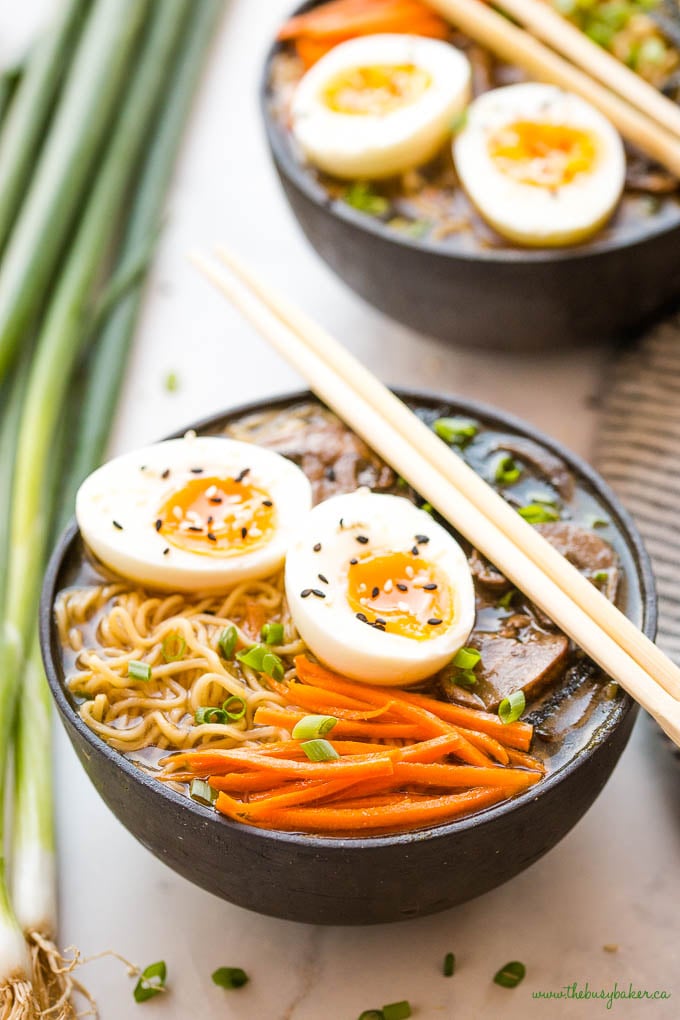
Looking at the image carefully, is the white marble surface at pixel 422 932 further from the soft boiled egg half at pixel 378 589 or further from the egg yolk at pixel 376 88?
the egg yolk at pixel 376 88

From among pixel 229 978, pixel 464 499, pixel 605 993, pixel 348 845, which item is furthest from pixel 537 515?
pixel 229 978

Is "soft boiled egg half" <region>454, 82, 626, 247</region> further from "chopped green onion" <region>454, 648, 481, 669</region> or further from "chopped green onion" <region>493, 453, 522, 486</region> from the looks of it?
"chopped green onion" <region>454, 648, 481, 669</region>

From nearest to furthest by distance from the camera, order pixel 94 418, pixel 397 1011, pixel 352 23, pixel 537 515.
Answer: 1. pixel 397 1011
2. pixel 537 515
3. pixel 94 418
4. pixel 352 23

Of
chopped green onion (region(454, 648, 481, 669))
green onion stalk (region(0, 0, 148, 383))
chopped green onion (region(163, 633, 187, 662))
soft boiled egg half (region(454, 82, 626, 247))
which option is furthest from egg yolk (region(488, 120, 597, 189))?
chopped green onion (region(163, 633, 187, 662))

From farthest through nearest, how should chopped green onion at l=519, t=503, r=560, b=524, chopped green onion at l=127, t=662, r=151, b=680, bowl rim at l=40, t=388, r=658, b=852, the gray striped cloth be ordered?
the gray striped cloth < chopped green onion at l=519, t=503, r=560, b=524 < chopped green onion at l=127, t=662, r=151, b=680 < bowl rim at l=40, t=388, r=658, b=852

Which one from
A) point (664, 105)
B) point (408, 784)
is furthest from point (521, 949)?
point (664, 105)

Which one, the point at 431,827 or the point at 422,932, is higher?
the point at 431,827

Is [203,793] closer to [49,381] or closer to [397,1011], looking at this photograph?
[397,1011]

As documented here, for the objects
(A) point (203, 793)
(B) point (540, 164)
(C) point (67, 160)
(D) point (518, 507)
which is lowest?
(A) point (203, 793)
